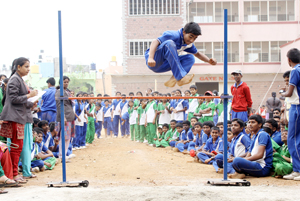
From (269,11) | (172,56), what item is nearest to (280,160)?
(172,56)

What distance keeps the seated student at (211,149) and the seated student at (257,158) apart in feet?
4.32

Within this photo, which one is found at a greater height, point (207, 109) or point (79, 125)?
point (207, 109)

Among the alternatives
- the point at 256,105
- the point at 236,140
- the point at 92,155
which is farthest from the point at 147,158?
the point at 256,105

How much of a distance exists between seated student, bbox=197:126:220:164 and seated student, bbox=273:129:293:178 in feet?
4.47

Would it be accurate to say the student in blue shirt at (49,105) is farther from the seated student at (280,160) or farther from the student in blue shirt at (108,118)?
the student in blue shirt at (108,118)

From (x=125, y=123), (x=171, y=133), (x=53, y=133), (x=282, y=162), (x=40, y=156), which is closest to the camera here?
(x=282, y=162)

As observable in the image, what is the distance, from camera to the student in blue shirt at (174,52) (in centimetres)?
→ 432

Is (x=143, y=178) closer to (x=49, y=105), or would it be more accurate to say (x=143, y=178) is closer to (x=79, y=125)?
(x=49, y=105)

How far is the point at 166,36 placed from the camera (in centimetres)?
450

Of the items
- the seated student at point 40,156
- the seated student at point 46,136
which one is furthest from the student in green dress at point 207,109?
the seated student at point 40,156

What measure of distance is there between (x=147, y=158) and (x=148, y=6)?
1578 centimetres

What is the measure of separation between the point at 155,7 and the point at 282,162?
701 inches

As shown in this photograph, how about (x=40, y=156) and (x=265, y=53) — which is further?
(x=265, y=53)

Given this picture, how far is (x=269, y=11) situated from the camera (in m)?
22.1
